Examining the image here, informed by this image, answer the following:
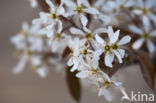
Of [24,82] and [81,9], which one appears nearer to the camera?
[81,9]

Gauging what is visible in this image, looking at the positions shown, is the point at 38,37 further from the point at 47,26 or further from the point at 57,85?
the point at 57,85

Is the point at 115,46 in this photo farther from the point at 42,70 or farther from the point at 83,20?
the point at 42,70

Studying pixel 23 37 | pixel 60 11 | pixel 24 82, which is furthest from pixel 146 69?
pixel 24 82

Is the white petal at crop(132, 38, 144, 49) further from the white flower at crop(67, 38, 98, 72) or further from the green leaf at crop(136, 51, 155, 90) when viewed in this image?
the white flower at crop(67, 38, 98, 72)

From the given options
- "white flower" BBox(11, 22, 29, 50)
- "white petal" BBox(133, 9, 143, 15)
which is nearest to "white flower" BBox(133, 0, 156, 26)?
"white petal" BBox(133, 9, 143, 15)

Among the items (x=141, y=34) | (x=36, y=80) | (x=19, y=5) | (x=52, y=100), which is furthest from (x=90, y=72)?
(x=19, y=5)

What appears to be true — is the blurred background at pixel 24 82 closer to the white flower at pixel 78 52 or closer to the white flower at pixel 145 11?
the white flower at pixel 145 11

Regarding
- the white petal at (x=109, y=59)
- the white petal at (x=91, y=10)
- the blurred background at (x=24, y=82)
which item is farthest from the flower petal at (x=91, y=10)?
the blurred background at (x=24, y=82)

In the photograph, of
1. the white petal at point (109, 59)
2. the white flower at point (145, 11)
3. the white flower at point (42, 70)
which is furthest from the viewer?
the white flower at point (42, 70)

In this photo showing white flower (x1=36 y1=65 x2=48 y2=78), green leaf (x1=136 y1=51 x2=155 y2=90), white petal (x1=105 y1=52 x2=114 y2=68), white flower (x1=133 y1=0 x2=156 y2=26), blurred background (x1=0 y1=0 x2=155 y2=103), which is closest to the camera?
white petal (x1=105 y1=52 x2=114 y2=68)
